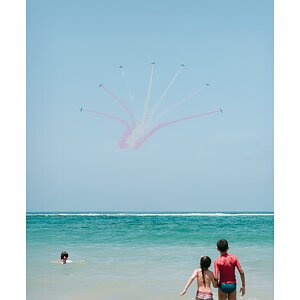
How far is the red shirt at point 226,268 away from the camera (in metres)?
6.29

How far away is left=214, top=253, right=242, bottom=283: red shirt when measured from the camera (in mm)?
6285

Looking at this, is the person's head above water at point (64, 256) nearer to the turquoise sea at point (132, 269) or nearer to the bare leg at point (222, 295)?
the turquoise sea at point (132, 269)

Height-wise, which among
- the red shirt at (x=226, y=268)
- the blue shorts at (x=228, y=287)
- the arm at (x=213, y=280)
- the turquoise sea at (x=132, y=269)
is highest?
the red shirt at (x=226, y=268)

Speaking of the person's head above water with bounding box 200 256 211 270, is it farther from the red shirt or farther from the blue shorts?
the blue shorts

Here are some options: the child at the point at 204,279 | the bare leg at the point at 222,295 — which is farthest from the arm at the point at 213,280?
the bare leg at the point at 222,295

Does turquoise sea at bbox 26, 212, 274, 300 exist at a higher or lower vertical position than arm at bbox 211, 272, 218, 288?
lower

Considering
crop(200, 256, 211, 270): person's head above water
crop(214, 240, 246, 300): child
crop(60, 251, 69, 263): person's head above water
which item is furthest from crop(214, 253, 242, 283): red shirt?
crop(60, 251, 69, 263): person's head above water

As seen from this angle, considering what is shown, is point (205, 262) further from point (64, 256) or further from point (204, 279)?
point (64, 256)

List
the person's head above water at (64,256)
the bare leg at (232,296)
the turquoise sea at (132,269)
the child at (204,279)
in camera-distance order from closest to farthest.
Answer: the child at (204,279) < the bare leg at (232,296) < the turquoise sea at (132,269) < the person's head above water at (64,256)

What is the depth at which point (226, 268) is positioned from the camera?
248 inches

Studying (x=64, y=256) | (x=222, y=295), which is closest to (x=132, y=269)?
(x=64, y=256)

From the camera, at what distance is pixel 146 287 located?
905cm
